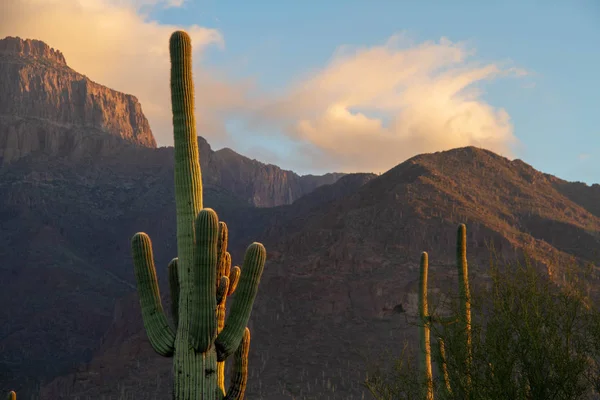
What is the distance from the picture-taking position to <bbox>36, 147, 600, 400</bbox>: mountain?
60.2 m

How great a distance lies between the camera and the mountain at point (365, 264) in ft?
198

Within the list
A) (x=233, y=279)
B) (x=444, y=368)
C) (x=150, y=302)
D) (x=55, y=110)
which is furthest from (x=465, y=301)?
(x=55, y=110)

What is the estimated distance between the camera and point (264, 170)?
19650 cm

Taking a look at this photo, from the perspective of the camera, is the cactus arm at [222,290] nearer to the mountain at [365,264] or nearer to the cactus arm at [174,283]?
the cactus arm at [174,283]

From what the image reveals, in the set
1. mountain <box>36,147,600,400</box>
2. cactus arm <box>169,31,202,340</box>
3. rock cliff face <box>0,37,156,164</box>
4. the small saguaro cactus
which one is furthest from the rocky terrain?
cactus arm <box>169,31,202,340</box>

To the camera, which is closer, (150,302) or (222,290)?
(222,290)

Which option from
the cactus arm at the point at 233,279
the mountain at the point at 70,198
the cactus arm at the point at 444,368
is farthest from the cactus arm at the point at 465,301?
the mountain at the point at 70,198

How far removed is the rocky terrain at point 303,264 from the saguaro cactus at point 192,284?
28346mm

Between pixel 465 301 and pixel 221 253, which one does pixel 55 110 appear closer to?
pixel 465 301

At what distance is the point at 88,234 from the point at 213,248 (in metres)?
129

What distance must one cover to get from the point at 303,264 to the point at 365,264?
6.80 m

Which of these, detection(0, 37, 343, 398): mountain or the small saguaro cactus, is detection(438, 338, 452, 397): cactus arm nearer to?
the small saguaro cactus

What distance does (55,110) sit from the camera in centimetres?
16600

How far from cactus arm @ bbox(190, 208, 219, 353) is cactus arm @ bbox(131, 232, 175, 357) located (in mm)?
582
